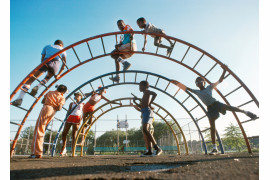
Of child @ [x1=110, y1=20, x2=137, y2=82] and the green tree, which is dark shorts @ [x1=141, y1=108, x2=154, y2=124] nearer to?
child @ [x1=110, y1=20, x2=137, y2=82]

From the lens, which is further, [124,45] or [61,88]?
[124,45]

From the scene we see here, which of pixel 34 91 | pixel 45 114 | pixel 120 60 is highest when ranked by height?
pixel 120 60

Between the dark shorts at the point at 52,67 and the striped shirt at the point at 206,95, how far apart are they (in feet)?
13.0

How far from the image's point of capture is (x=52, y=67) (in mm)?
3842

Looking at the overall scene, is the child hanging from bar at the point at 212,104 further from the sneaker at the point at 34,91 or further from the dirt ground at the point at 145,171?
the sneaker at the point at 34,91

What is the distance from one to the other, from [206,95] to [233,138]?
24.8 m

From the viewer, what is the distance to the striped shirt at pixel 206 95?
3.95 m

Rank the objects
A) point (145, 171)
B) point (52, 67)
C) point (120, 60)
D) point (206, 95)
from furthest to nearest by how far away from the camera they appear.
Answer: point (120, 60) < point (206, 95) < point (52, 67) < point (145, 171)

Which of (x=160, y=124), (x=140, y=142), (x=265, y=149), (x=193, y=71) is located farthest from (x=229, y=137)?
(x=265, y=149)

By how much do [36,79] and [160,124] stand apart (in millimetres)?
43254

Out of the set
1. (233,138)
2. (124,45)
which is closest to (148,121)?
(124,45)

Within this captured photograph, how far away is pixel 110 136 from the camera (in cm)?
5759

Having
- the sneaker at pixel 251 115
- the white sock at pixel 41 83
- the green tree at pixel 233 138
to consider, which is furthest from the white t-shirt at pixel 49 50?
the green tree at pixel 233 138

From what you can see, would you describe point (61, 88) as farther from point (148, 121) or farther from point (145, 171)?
point (145, 171)
